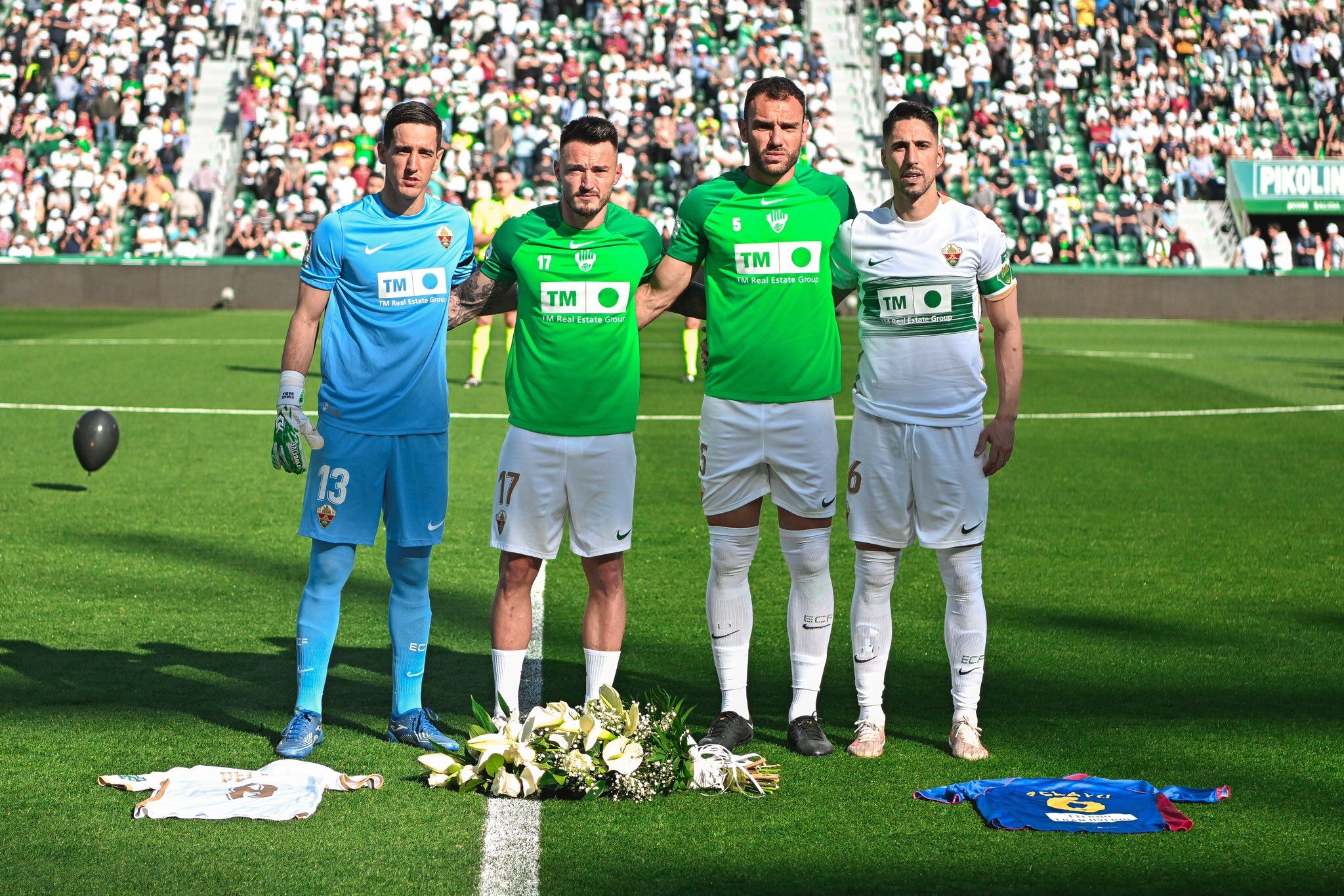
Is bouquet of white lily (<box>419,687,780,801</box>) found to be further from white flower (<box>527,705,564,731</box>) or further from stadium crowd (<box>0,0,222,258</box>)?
stadium crowd (<box>0,0,222,258</box>)

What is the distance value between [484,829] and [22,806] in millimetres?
1495

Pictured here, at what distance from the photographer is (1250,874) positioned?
429 centimetres

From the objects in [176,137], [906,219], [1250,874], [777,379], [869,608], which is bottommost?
[1250,874]

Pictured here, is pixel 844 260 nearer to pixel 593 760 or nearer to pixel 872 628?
pixel 872 628

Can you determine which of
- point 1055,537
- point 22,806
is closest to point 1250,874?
point 22,806

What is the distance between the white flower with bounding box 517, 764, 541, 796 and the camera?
4.84m

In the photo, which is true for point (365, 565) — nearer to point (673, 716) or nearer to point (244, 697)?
point (244, 697)

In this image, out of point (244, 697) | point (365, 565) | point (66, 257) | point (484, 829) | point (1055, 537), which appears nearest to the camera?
point (484, 829)

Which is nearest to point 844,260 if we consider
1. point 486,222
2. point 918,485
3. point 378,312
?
point 918,485

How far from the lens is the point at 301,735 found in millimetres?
5242

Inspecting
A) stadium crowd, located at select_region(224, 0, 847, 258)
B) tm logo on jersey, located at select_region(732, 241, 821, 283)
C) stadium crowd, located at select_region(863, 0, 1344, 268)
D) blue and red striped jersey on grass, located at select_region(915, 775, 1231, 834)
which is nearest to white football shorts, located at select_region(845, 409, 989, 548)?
tm logo on jersey, located at select_region(732, 241, 821, 283)

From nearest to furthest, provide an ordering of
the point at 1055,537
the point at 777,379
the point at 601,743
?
the point at 601,743, the point at 777,379, the point at 1055,537

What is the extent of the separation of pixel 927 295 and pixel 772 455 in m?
0.81

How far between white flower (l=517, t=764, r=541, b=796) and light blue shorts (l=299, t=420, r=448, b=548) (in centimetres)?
101
